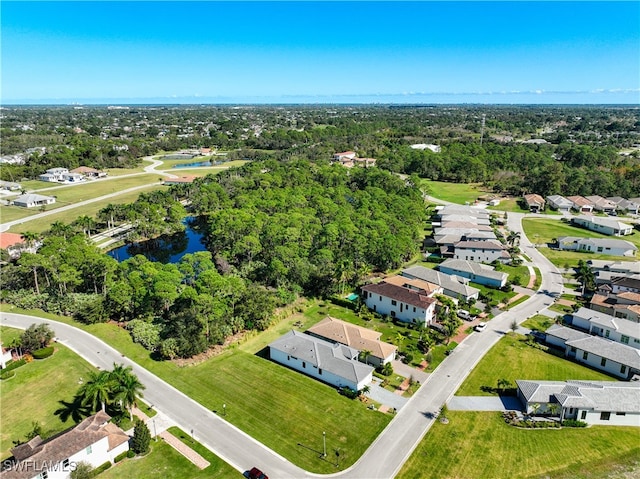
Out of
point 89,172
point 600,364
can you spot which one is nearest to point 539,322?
point 600,364

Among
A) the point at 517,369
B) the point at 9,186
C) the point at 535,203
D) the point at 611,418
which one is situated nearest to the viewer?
the point at 611,418

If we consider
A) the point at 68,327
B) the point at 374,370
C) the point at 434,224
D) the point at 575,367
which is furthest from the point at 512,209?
the point at 68,327

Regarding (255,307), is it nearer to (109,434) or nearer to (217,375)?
(217,375)

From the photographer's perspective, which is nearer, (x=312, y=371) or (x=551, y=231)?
(x=312, y=371)

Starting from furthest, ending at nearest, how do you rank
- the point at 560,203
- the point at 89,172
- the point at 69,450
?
1. the point at 89,172
2. the point at 560,203
3. the point at 69,450

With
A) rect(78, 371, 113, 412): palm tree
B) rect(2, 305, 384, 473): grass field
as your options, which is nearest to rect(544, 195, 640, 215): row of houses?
rect(2, 305, 384, 473): grass field

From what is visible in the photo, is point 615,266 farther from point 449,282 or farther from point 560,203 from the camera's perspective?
point 560,203

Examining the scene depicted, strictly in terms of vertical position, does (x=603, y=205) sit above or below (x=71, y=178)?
below
